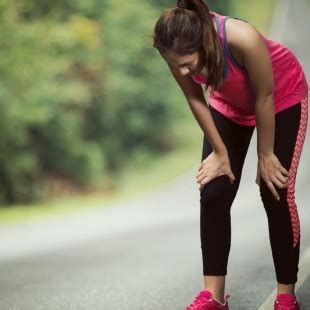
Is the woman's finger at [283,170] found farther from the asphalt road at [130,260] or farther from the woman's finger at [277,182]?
the asphalt road at [130,260]

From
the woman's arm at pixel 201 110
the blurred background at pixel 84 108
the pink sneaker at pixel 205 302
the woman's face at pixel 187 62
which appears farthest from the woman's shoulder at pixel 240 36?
the blurred background at pixel 84 108

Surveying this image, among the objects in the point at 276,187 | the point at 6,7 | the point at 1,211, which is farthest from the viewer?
the point at 6,7

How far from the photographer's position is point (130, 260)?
483 centimetres

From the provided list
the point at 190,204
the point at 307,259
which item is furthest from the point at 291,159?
the point at 190,204

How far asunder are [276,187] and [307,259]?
4.65 ft

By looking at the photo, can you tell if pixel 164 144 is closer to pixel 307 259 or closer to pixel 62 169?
pixel 62 169

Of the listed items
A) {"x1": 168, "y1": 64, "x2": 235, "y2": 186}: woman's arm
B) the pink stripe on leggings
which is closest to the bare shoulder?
{"x1": 168, "y1": 64, "x2": 235, "y2": 186}: woman's arm

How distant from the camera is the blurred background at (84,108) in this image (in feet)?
37.8

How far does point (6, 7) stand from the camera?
11.8 m

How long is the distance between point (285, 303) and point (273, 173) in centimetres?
48

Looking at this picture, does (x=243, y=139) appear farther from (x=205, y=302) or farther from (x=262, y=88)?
(x=205, y=302)

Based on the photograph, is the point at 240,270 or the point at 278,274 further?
the point at 240,270

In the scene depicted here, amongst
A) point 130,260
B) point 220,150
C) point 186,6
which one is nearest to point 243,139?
point 220,150

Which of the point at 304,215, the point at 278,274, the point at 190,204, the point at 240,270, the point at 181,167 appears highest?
the point at 278,274
